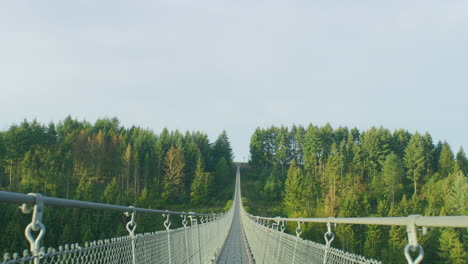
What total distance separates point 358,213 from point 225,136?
6375 centimetres

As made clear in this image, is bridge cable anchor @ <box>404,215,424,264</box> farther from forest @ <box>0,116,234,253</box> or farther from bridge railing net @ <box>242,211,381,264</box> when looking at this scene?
forest @ <box>0,116,234,253</box>

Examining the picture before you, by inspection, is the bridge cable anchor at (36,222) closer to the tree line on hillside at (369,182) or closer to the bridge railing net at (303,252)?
the bridge railing net at (303,252)

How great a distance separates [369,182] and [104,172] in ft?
169

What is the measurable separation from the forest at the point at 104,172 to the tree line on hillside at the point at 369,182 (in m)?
14.5

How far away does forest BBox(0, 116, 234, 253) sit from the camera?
3871cm

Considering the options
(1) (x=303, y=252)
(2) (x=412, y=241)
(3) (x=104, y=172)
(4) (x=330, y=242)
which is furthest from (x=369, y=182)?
(2) (x=412, y=241)

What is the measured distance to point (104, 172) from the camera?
70.4 metres

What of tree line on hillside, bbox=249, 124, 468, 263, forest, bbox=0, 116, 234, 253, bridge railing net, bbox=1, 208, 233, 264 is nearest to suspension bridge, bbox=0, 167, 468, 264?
bridge railing net, bbox=1, 208, 233, 264

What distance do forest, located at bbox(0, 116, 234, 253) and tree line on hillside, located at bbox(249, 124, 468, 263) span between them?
47.4 ft

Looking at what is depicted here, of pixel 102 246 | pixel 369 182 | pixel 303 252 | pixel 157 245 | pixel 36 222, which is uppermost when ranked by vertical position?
pixel 369 182

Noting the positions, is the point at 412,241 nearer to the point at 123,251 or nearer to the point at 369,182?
the point at 123,251

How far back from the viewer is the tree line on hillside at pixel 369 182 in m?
43.9

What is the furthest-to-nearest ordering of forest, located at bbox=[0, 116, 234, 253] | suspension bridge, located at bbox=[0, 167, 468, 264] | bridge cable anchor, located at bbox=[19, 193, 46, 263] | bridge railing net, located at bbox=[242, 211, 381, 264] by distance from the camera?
forest, located at bbox=[0, 116, 234, 253] → bridge railing net, located at bbox=[242, 211, 381, 264] → bridge cable anchor, located at bbox=[19, 193, 46, 263] → suspension bridge, located at bbox=[0, 167, 468, 264]

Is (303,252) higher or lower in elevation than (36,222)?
lower
